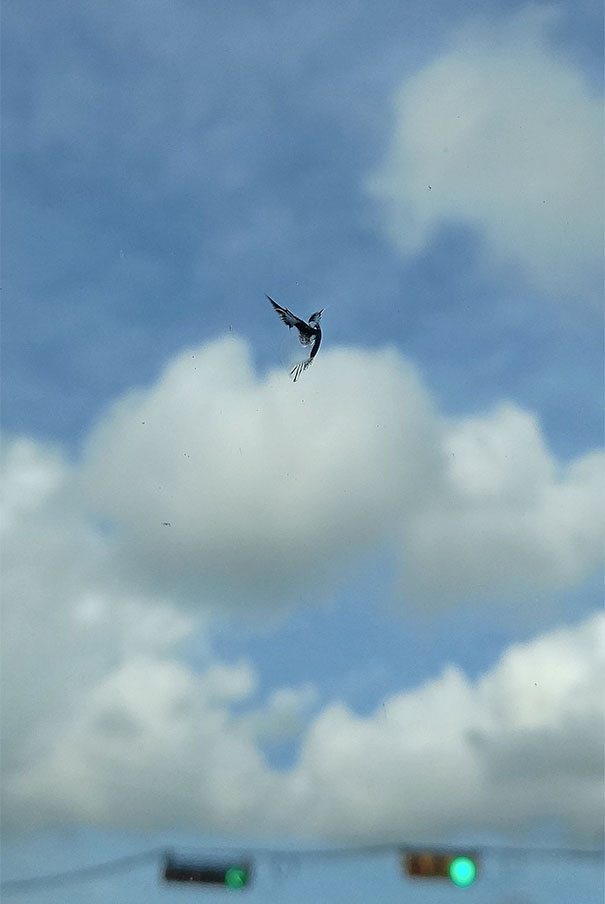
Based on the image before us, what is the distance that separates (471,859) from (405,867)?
1158mm

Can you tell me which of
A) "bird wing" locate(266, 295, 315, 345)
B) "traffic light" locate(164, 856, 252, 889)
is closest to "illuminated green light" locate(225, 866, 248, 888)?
"traffic light" locate(164, 856, 252, 889)

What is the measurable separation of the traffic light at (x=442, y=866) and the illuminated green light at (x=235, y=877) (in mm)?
2842

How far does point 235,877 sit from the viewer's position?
22.8m

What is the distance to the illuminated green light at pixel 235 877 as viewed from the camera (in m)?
22.8

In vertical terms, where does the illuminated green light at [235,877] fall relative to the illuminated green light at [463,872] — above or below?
above

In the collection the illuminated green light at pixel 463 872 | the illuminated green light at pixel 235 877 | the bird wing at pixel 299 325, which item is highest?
the bird wing at pixel 299 325

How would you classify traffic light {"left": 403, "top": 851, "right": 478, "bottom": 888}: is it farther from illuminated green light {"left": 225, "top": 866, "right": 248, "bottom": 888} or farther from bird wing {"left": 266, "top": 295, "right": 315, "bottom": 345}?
bird wing {"left": 266, "top": 295, "right": 315, "bottom": 345}

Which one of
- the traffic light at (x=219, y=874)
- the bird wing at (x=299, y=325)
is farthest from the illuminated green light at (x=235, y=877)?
the bird wing at (x=299, y=325)

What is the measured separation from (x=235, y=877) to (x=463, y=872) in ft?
13.0

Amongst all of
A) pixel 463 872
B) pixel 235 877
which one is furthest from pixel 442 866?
pixel 235 877

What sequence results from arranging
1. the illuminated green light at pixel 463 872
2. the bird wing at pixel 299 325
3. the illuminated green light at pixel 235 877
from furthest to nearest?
the bird wing at pixel 299 325 < the illuminated green light at pixel 235 877 < the illuminated green light at pixel 463 872

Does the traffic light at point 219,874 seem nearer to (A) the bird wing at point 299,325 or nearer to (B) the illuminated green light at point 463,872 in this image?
(B) the illuminated green light at point 463,872

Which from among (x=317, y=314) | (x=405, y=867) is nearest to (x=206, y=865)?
(x=405, y=867)

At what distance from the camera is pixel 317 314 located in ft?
98.8
